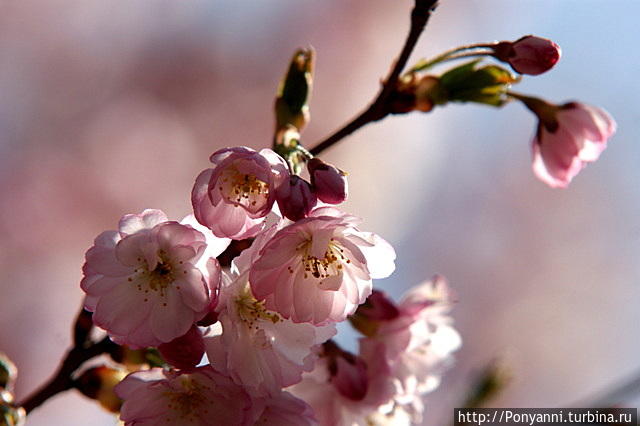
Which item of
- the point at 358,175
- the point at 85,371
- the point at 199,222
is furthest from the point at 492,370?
the point at 358,175

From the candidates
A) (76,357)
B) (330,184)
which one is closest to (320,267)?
(330,184)

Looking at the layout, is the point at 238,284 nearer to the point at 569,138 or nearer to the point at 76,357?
the point at 76,357

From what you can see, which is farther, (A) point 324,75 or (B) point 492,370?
(A) point 324,75

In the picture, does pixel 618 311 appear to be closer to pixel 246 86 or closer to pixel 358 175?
pixel 358 175

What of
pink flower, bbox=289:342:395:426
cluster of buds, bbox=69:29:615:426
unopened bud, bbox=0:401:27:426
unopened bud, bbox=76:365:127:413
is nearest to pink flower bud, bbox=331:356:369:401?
pink flower, bbox=289:342:395:426

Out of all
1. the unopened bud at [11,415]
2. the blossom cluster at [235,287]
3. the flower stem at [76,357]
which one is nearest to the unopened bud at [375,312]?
the blossom cluster at [235,287]

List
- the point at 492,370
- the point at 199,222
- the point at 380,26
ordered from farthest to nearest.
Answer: the point at 380,26 < the point at 492,370 < the point at 199,222

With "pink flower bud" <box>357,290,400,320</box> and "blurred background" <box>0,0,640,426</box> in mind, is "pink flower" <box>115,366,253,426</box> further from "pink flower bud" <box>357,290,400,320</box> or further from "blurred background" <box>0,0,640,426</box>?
"blurred background" <box>0,0,640,426</box>
